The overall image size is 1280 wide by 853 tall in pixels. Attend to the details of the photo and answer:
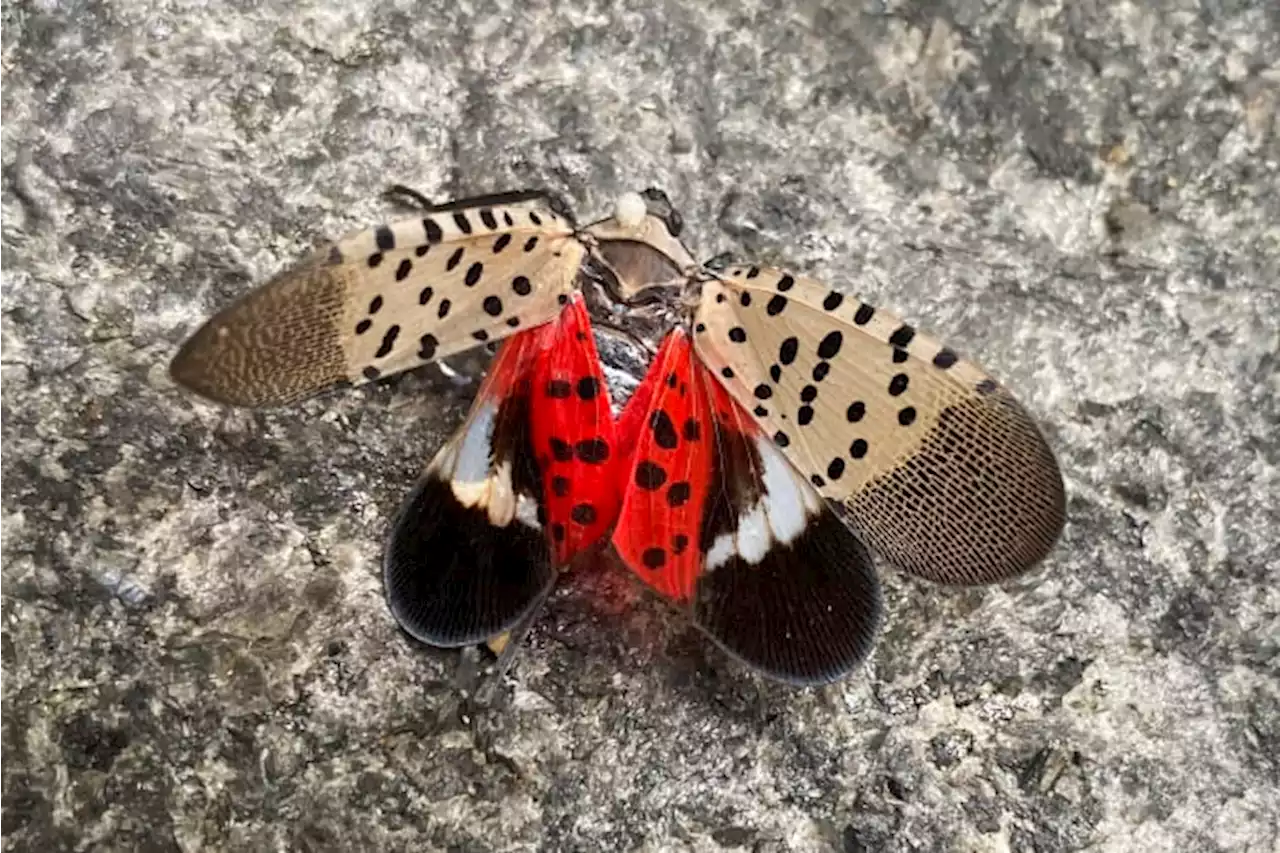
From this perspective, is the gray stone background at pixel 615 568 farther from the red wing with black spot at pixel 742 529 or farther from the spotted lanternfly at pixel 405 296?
the spotted lanternfly at pixel 405 296

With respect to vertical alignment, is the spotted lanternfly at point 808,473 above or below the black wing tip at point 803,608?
above

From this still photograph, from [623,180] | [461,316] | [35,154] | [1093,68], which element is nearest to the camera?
[461,316]

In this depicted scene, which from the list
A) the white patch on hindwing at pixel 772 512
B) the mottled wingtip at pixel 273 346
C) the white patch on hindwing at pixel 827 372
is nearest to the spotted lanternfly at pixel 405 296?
the mottled wingtip at pixel 273 346

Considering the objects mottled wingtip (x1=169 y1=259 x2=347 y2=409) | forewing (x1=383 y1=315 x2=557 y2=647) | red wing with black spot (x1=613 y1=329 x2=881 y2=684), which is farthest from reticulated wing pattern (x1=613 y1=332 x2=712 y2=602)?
mottled wingtip (x1=169 y1=259 x2=347 y2=409)

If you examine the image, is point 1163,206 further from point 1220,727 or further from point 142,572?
point 142,572

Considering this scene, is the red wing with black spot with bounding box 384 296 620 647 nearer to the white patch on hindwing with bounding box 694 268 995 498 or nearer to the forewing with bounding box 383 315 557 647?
the forewing with bounding box 383 315 557 647

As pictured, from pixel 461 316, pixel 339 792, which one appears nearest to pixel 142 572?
pixel 339 792

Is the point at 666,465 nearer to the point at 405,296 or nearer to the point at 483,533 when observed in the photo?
the point at 483,533
